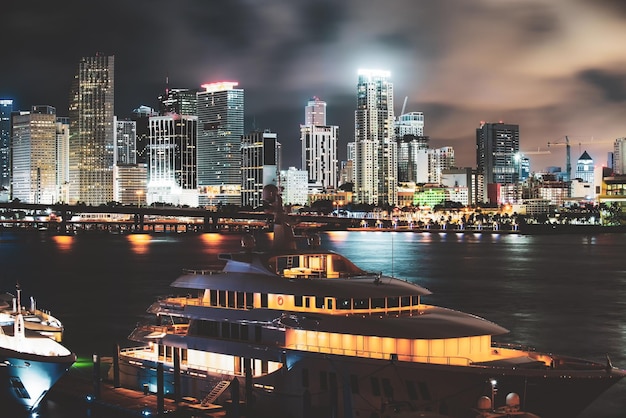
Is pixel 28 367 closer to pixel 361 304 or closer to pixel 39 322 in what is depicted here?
pixel 361 304

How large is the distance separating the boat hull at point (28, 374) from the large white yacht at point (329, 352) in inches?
96.2

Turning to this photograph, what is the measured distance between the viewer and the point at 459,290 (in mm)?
69062

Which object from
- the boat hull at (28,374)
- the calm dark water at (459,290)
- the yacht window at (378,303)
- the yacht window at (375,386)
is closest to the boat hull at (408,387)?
the yacht window at (375,386)

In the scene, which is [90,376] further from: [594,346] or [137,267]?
[137,267]

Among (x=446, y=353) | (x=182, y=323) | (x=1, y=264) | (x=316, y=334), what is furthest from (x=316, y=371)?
(x=1, y=264)

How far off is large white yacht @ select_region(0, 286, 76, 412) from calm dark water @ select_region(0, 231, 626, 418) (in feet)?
4.09

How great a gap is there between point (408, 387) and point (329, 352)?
248cm

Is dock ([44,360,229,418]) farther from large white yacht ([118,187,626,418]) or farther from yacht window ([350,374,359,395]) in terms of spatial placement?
yacht window ([350,374,359,395])

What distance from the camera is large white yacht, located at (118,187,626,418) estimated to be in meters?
20.1

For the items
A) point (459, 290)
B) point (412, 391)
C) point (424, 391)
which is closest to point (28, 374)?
point (412, 391)

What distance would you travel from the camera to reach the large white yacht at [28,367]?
25.5 metres

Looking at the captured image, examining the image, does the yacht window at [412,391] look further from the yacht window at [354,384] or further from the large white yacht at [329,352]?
the yacht window at [354,384]

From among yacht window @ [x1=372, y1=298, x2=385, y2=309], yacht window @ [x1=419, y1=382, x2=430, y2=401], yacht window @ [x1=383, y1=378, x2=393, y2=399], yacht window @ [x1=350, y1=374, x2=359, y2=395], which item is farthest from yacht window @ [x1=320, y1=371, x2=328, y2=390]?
yacht window @ [x1=419, y1=382, x2=430, y2=401]

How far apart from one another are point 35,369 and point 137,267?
66.8 m
